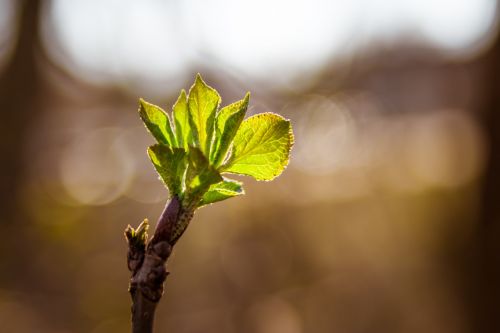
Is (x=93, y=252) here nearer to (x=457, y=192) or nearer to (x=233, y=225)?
(x=233, y=225)

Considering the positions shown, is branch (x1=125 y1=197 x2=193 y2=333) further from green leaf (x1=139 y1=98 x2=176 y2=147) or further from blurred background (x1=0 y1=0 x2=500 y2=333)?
blurred background (x1=0 y1=0 x2=500 y2=333)

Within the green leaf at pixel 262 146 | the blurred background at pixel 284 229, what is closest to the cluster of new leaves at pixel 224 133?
the green leaf at pixel 262 146

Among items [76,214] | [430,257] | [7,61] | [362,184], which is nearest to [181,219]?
[430,257]

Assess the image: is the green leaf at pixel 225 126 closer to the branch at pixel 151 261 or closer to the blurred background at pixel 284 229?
the branch at pixel 151 261

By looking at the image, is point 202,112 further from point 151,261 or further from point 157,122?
point 151,261

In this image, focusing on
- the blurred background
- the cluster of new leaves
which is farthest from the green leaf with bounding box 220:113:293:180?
the blurred background

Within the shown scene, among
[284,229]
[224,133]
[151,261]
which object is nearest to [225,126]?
[224,133]

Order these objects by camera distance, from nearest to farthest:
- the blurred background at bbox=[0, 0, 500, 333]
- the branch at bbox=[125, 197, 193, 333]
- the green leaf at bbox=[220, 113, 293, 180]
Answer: the branch at bbox=[125, 197, 193, 333] < the green leaf at bbox=[220, 113, 293, 180] < the blurred background at bbox=[0, 0, 500, 333]
